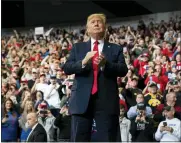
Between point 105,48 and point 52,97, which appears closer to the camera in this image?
point 105,48

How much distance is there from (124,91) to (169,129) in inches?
93.8

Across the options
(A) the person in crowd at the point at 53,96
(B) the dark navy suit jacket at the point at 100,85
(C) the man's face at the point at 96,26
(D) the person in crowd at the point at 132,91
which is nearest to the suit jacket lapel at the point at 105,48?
(B) the dark navy suit jacket at the point at 100,85

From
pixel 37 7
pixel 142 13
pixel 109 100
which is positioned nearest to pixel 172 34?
pixel 142 13

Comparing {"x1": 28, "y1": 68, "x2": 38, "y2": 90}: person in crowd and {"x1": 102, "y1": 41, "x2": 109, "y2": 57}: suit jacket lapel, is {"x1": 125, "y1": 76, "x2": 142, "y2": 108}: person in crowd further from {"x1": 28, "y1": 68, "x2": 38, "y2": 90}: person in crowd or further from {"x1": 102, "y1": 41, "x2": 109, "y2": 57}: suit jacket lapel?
{"x1": 102, "y1": 41, "x2": 109, "y2": 57}: suit jacket lapel

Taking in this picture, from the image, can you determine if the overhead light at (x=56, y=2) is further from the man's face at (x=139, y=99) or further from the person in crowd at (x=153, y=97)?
the man's face at (x=139, y=99)

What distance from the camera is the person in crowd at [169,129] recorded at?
8.20 m

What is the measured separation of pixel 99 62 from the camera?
14.2ft

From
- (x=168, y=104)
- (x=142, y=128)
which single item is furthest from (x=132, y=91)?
(x=142, y=128)

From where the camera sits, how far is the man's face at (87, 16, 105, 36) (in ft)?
14.6

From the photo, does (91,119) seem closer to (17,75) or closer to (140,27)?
(17,75)

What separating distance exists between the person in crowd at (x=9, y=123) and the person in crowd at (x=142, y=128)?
2.72 meters

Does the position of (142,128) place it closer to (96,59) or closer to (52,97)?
(52,97)

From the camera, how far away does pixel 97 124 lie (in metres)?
4.39

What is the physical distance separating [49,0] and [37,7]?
76 centimetres
